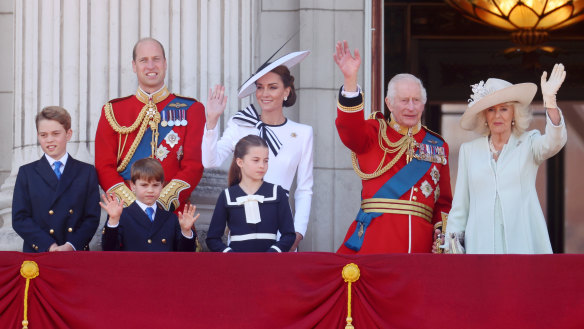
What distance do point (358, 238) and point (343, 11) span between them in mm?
2357

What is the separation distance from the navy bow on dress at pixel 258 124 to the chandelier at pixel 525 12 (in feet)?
10.8

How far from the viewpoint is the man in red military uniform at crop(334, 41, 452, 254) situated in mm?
6969

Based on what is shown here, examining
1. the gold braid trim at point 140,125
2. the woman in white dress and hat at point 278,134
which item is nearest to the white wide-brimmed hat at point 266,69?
the woman in white dress and hat at point 278,134

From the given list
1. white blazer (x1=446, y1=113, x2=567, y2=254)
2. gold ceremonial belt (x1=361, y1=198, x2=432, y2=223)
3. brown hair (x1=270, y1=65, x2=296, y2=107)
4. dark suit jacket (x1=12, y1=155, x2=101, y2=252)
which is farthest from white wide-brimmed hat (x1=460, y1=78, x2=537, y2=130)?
dark suit jacket (x1=12, y1=155, x2=101, y2=252)

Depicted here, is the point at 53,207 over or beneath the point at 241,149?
beneath

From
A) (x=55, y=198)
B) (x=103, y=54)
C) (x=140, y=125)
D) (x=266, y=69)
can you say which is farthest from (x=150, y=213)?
(x=103, y=54)

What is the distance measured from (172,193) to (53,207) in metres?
0.62

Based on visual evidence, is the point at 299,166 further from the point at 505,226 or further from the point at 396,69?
the point at 396,69

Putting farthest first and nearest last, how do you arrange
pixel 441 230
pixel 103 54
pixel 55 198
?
1. pixel 103 54
2. pixel 441 230
3. pixel 55 198

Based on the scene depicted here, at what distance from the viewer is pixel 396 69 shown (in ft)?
36.8

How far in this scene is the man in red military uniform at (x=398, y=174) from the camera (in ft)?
22.9

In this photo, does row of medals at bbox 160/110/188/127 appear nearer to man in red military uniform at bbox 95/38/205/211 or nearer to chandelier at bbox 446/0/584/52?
man in red military uniform at bbox 95/38/205/211

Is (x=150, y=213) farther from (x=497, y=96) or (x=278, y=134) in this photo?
(x=497, y=96)

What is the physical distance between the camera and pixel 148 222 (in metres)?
6.80
